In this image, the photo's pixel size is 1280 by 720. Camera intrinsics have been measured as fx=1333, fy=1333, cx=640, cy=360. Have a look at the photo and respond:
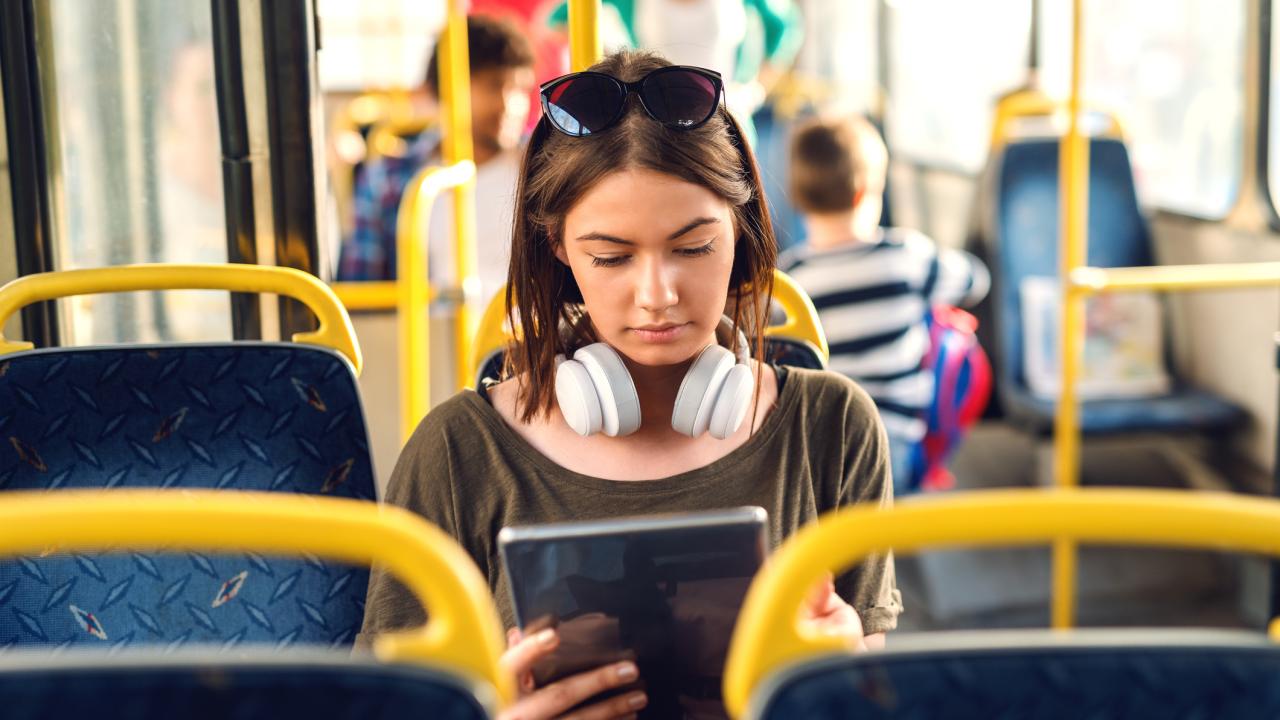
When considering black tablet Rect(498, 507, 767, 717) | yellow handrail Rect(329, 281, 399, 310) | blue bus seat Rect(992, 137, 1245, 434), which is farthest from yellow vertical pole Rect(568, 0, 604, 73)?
blue bus seat Rect(992, 137, 1245, 434)

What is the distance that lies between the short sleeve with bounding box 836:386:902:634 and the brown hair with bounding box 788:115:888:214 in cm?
204

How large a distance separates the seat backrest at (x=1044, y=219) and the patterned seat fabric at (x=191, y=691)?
3875 mm

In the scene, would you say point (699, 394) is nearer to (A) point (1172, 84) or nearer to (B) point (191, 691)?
(B) point (191, 691)

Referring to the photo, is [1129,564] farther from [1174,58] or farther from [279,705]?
[279,705]

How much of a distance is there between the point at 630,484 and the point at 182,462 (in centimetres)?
57

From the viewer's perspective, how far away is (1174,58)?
14.6 ft

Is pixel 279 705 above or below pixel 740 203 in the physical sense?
below

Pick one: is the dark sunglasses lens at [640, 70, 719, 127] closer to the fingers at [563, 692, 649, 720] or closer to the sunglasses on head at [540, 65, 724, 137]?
the sunglasses on head at [540, 65, 724, 137]

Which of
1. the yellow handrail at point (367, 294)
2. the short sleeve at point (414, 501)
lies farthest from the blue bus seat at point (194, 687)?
the yellow handrail at point (367, 294)

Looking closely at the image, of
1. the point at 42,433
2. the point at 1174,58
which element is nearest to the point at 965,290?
the point at 1174,58

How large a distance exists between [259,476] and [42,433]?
0.80 feet

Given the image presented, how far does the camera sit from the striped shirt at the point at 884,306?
11.0ft

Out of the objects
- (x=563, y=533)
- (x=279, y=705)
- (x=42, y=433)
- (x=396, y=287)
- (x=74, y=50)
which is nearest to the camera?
(x=279, y=705)

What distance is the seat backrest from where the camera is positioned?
14.5 ft
